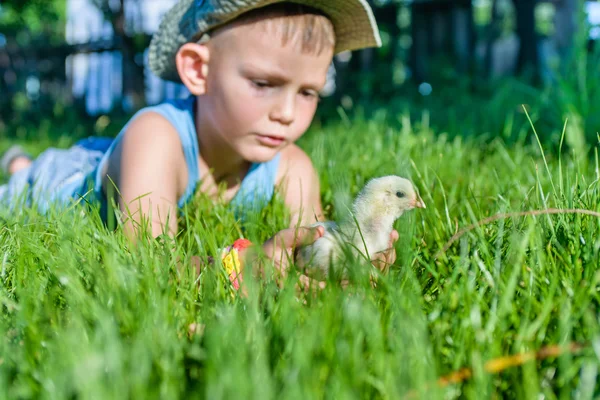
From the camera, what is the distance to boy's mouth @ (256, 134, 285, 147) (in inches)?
94.0

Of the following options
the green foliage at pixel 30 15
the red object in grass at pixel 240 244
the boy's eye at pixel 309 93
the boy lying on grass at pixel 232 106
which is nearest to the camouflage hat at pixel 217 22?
the boy lying on grass at pixel 232 106

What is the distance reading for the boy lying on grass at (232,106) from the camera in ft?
7.50

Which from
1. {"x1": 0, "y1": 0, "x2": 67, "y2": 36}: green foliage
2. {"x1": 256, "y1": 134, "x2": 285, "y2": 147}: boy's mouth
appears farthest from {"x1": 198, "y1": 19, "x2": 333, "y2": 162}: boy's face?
{"x1": 0, "y1": 0, "x2": 67, "y2": 36}: green foliage

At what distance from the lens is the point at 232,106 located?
2.37m

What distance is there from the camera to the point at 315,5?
245 centimetres

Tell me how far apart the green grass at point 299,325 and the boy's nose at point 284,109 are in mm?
751

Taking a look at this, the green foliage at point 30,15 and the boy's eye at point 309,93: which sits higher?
the green foliage at point 30,15

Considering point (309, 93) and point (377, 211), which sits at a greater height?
point (309, 93)

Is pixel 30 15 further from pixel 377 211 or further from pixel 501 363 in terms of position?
pixel 501 363

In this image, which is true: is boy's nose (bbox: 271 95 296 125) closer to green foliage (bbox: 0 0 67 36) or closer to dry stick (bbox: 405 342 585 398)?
dry stick (bbox: 405 342 585 398)

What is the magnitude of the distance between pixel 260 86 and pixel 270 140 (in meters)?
0.22

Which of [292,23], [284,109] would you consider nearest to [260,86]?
[284,109]

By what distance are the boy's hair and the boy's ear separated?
Answer: 23 centimetres

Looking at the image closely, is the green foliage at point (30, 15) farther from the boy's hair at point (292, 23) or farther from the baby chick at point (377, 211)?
the baby chick at point (377, 211)
